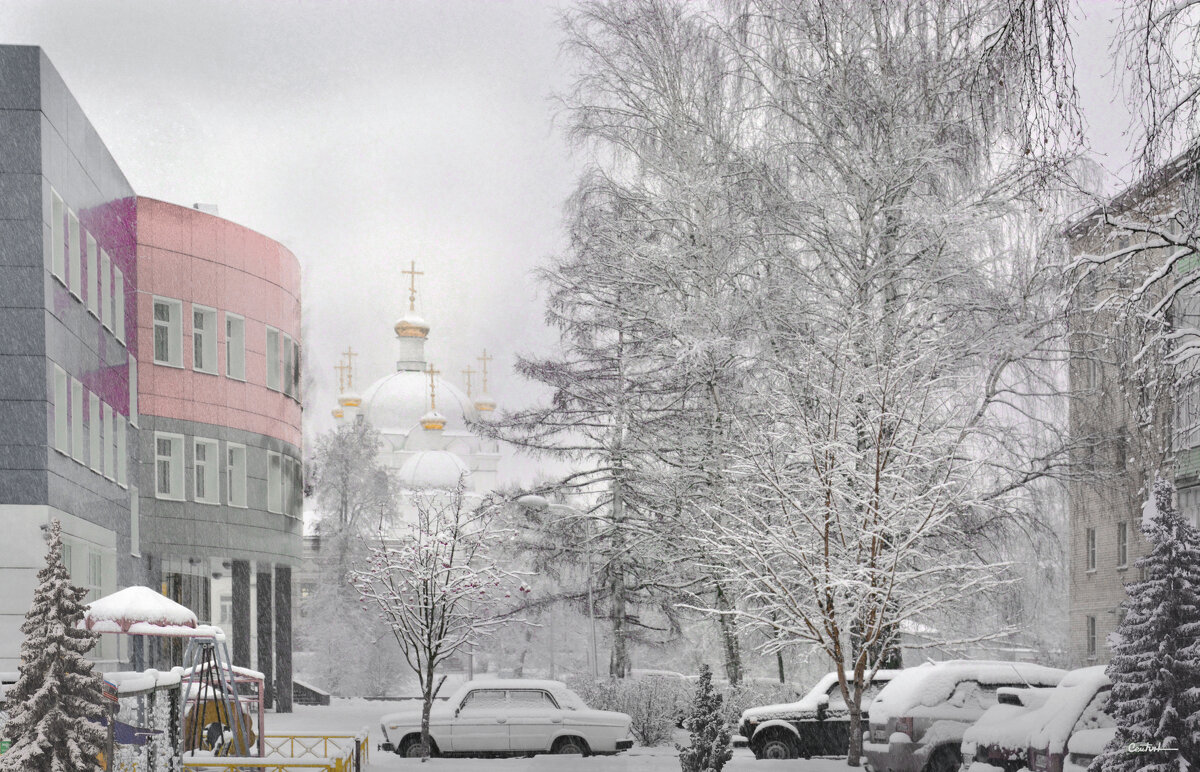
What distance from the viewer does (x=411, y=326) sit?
12256cm

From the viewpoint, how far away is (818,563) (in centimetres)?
1889

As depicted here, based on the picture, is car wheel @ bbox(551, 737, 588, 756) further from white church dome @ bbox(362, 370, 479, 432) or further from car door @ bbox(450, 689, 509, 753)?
white church dome @ bbox(362, 370, 479, 432)

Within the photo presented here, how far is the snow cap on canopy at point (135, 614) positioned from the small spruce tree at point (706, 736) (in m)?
6.78

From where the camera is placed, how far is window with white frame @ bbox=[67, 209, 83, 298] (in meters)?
24.2

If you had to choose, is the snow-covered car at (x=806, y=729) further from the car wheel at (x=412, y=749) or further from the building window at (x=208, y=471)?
the building window at (x=208, y=471)

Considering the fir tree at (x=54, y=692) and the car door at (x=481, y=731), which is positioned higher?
the fir tree at (x=54, y=692)

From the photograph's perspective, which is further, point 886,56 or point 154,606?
point 886,56

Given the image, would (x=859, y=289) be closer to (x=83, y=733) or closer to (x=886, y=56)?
(x=886, y=56)

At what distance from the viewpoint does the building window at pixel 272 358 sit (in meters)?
39.4

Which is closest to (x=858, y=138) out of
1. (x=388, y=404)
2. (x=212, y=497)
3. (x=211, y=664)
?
(x=211, y=664)

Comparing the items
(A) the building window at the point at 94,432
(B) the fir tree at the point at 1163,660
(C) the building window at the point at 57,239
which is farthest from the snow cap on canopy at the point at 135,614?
(B) the fir tree at the point at 1163,660

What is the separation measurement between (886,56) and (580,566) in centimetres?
1598

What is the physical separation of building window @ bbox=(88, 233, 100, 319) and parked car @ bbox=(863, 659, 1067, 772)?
1550 centimetres

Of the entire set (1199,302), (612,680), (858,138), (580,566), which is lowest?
(612,680)
